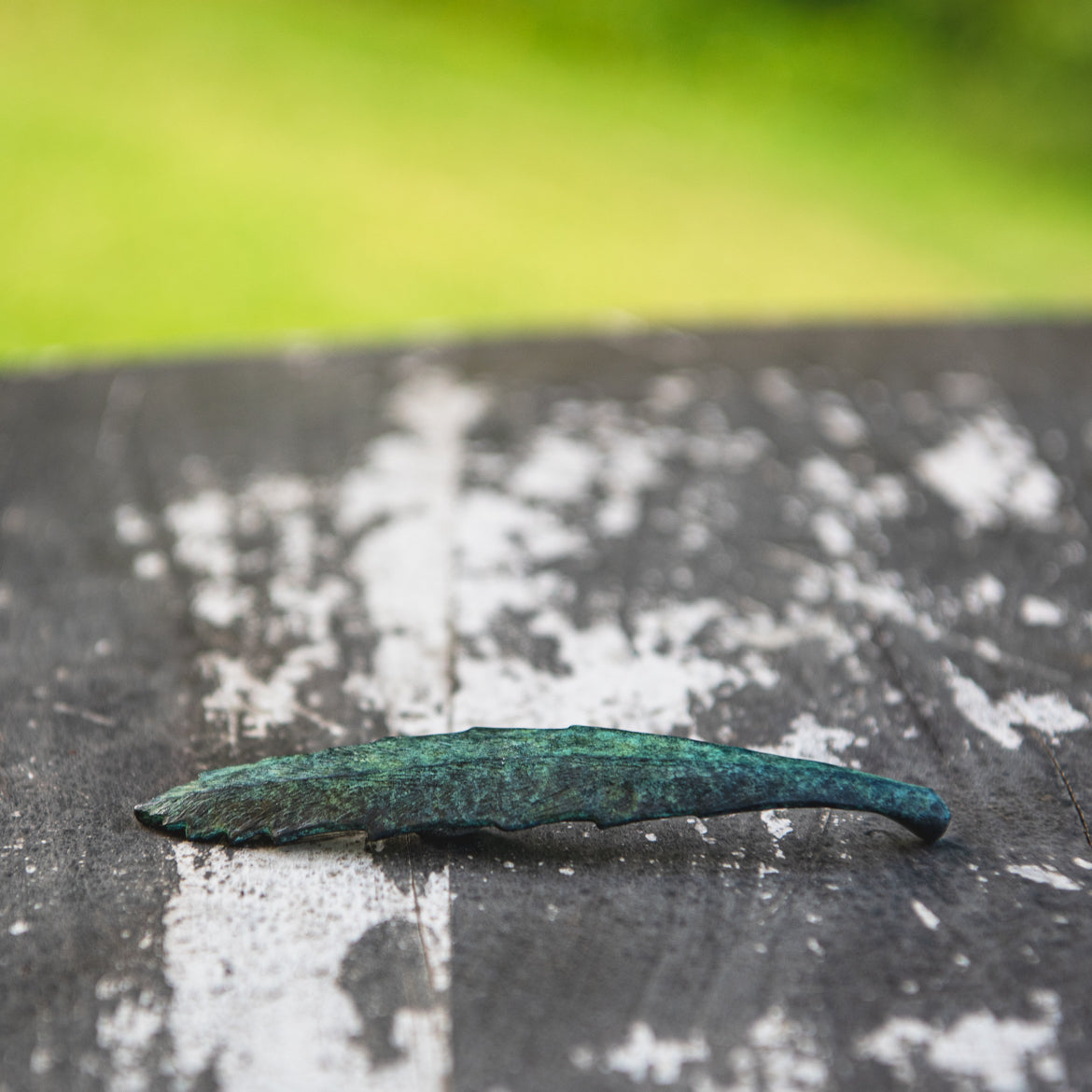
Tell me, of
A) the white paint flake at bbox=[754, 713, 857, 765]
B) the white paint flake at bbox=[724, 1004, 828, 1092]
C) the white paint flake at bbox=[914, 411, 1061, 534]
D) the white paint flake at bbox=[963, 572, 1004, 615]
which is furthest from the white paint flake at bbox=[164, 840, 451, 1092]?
the white paint flake at bbox=[914, 411, 1061, 534]

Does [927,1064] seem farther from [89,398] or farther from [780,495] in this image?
[89,398]

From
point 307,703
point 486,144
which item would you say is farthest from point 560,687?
point 486,144

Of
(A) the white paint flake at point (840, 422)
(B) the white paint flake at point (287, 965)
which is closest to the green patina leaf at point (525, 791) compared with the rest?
(B) the white paint flake at point (287, 965)

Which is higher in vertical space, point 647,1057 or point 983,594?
point 983,594

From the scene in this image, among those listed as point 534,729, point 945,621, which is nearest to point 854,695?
point 945,621

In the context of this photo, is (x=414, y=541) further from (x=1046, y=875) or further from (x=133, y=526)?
(x=1046, y=875)

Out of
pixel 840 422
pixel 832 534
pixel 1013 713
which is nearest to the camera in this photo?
pixel 1013 713

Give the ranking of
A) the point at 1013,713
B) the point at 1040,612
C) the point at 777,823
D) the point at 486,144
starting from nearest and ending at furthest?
1. the point at 777,823
2. the point at 1013,713
3. the point at 1040,612
4. the point at 486,144
